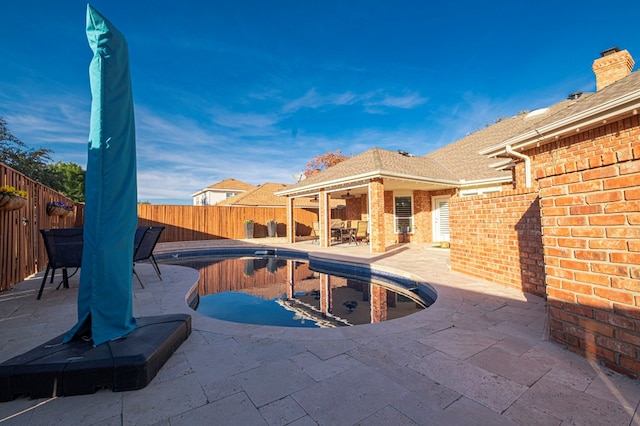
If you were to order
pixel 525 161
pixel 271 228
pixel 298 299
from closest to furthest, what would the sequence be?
pixel 298 299
pixel 525 161
pixel 271 228

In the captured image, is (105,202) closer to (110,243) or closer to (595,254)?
(110,243)

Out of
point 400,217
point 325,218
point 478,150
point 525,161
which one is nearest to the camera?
point 525,161

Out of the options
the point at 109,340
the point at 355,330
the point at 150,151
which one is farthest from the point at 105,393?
the point at 150,151

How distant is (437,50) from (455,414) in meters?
14.6

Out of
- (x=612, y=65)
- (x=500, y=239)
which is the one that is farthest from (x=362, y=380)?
(x=612, y=65)

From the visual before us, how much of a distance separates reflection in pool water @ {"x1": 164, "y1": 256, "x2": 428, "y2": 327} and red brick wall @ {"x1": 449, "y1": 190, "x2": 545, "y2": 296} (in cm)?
140

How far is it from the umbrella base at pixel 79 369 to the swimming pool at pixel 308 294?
7.17 feet

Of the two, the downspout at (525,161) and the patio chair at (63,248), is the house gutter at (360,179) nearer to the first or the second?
the downspout at (525,161)

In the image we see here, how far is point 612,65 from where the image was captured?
8227 millimetres

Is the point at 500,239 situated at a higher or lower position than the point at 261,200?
lower

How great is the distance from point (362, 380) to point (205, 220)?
1593 cm

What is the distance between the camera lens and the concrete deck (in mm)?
1618

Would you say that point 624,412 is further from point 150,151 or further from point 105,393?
point 150,151

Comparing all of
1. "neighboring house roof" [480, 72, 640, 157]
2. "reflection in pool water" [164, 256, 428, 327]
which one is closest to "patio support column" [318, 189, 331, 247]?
"reflection in pool water" [164, 256, 428, 327]
